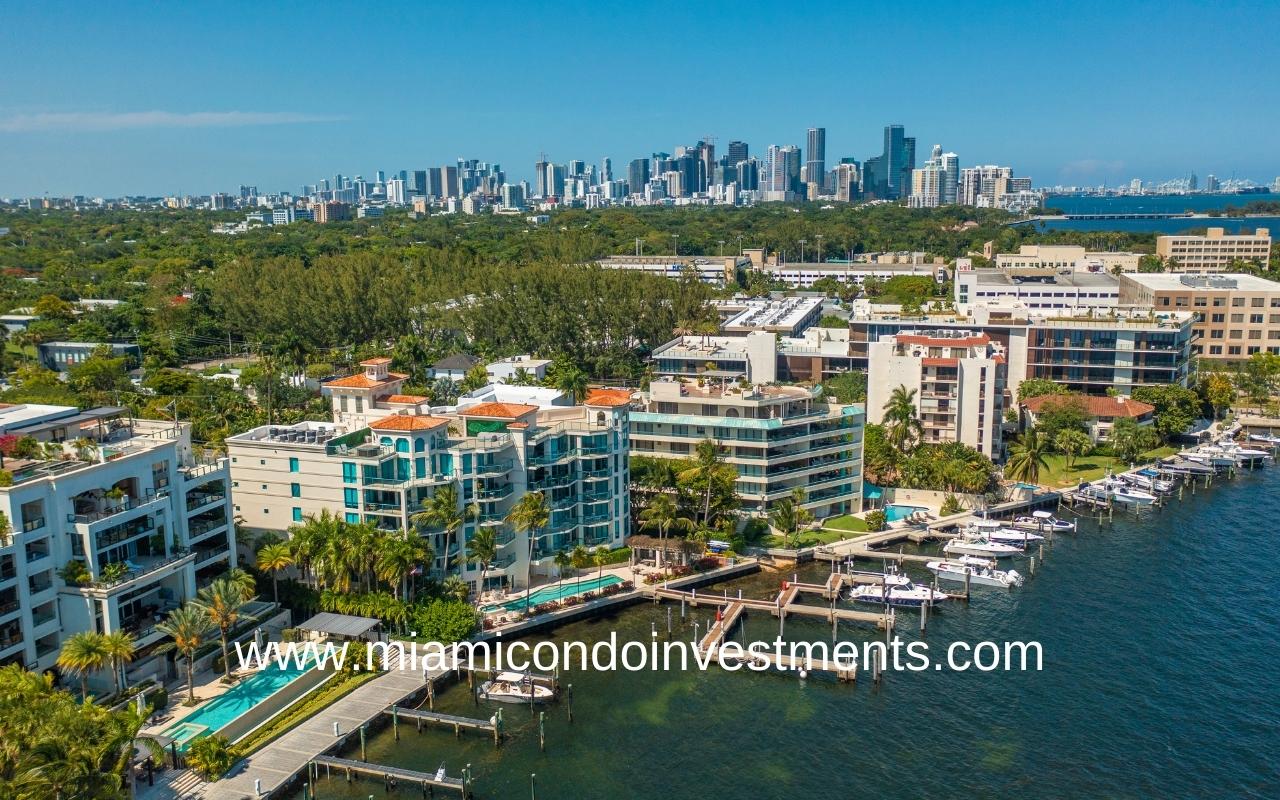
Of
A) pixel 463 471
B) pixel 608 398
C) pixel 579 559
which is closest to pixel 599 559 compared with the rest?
pixel 579 559

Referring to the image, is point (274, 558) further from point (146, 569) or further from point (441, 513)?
point (441, 513)

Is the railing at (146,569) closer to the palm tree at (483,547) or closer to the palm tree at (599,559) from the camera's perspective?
the palm tree at (483,547)

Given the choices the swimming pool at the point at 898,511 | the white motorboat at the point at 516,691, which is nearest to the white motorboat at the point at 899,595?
the swimming pool at the point at 898,511

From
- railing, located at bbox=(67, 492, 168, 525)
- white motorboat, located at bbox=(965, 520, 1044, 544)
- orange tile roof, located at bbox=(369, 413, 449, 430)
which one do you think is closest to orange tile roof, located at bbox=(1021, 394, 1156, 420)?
white motorboat, located at bbox=(965, 520, 1044, 544)

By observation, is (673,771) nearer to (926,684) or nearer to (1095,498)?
(926,684)

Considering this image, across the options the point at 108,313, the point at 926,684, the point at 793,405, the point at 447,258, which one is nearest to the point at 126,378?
the point at 108,313
